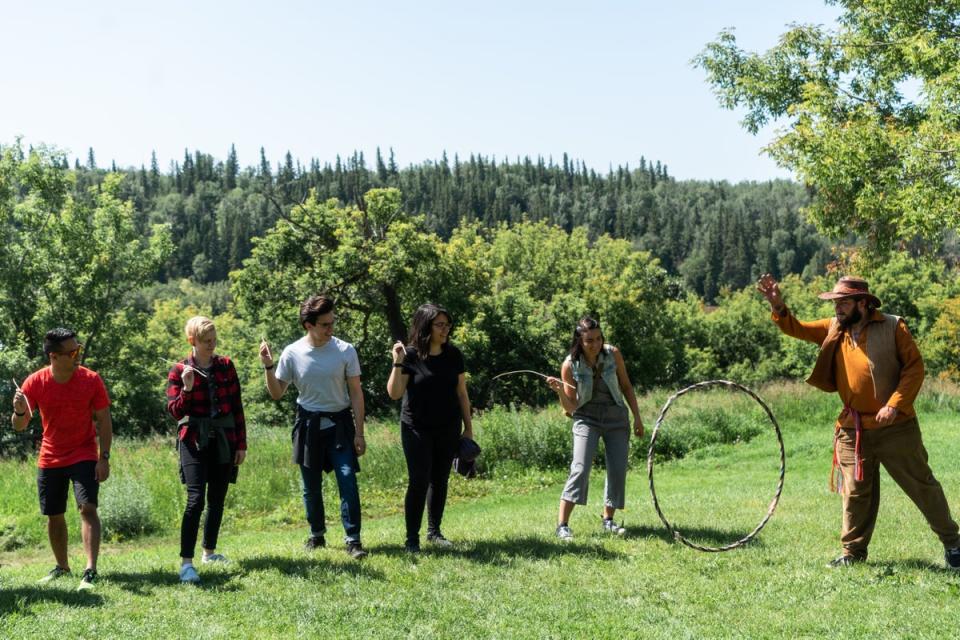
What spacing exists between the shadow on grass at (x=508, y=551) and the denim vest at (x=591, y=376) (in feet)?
4.61

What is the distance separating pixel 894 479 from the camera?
6879mm

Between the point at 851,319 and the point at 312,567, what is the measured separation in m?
4.78

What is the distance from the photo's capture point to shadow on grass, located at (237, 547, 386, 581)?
269 inches

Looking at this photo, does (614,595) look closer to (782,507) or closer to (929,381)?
(782,507)

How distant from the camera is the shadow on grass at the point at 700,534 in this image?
8109 millimetres

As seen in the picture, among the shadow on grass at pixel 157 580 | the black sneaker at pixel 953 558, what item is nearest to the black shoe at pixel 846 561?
the black sneaker at pixel 953 558

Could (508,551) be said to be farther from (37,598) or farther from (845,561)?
(37,598)

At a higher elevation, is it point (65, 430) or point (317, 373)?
point (317, 373)

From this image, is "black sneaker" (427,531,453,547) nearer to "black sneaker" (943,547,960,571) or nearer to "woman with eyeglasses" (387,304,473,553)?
"woman with eyeglasses" (387,304,473,553)

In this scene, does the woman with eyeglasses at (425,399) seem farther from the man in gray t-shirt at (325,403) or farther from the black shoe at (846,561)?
the black shoe at (846,561)

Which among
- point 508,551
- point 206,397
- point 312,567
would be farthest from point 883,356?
point 206,397

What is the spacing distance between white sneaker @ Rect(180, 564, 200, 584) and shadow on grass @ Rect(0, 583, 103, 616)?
0.64 meters

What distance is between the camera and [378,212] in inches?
1412

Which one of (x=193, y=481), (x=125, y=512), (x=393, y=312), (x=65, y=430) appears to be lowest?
(x=125, y=512)
